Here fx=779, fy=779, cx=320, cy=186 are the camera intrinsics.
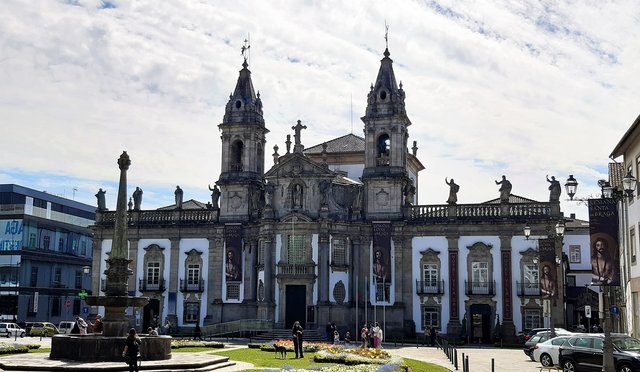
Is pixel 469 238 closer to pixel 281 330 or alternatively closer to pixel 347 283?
pixel 347 283

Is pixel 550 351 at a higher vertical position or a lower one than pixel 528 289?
lower

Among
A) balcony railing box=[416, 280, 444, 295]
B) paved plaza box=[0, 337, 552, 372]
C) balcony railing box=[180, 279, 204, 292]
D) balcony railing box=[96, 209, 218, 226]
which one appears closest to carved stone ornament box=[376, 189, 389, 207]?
balcony railing box=[416, 280, 444, 295]

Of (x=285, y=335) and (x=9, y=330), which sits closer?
(x=285, y=335)

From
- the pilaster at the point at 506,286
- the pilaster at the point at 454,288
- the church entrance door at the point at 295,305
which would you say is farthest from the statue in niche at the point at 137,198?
the pilaster at the point at 506,286

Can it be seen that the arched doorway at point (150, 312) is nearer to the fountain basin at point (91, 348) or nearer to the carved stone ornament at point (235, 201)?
the carved stone ornament at point (235, 201)

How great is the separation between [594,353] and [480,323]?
26.9 metres

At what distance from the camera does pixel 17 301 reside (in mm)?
73312

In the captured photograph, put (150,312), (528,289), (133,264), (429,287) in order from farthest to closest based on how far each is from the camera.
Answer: (133,264), (150,312), (429,287), (528,289)

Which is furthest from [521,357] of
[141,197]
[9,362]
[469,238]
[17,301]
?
[17,301]

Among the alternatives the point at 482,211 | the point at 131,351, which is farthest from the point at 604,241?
the point at 482,211

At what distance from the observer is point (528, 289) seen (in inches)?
2020

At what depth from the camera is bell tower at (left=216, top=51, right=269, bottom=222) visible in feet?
189

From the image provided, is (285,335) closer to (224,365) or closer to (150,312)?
(150,312)

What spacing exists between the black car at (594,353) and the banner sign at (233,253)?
32.2m
